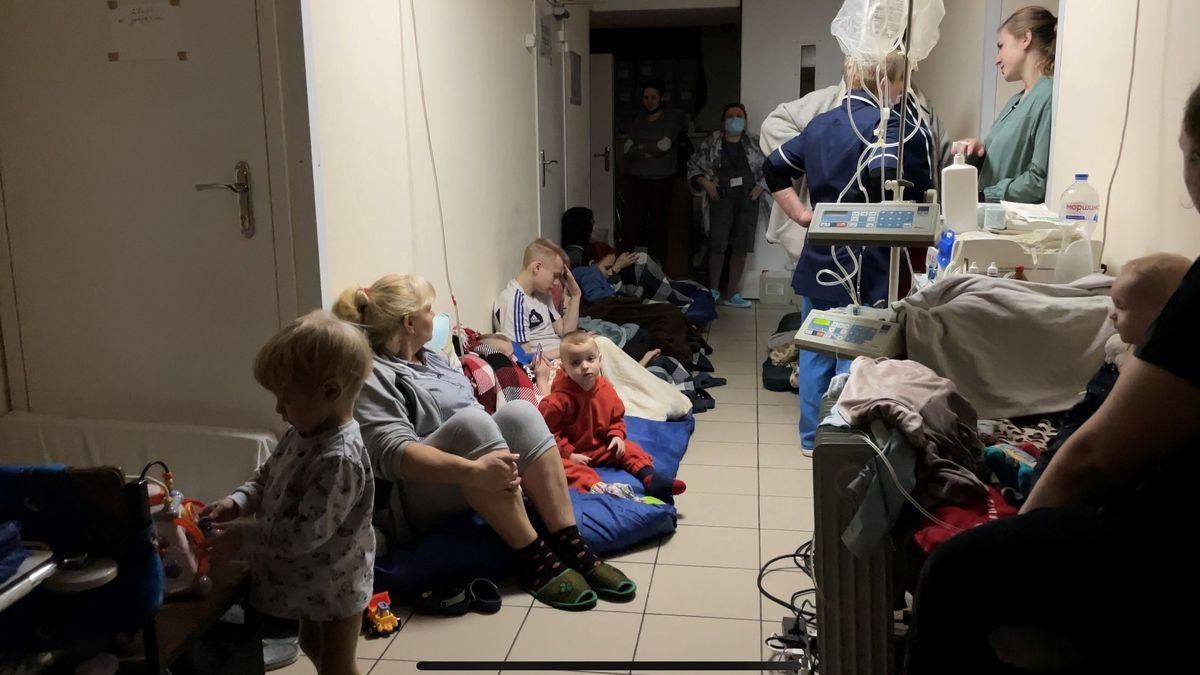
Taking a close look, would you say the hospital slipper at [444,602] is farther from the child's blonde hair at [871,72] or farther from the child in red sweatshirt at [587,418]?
the child's blonde hair at [871,72]

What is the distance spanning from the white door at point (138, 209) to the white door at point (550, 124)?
281cm

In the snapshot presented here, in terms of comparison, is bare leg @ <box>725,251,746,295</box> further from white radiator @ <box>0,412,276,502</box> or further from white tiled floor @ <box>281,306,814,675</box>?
white radiator @ <box>0,412,276,502</box>

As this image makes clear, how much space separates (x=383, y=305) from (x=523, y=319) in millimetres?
1683

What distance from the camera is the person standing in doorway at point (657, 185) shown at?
711 cm

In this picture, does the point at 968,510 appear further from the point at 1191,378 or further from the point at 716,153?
the point at 716,153

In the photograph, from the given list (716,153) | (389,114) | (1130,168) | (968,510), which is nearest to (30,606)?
(968,510)

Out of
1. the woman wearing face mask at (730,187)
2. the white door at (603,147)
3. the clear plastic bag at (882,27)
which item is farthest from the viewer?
the white door at (603,147)

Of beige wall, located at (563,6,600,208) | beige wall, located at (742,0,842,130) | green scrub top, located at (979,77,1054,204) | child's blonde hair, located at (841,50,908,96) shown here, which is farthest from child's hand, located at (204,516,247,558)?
beige wall, located at (742,0,842,130)

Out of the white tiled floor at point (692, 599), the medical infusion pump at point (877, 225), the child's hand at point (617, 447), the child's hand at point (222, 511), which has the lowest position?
the white tiled floor at point (692, 599)

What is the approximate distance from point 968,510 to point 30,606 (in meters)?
1.42

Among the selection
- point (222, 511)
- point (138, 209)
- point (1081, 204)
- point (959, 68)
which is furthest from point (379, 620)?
point (959, 68)

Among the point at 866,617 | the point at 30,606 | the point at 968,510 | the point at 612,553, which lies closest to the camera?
the point at 30,606

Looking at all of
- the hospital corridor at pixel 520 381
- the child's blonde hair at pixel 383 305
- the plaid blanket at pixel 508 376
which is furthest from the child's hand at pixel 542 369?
the child's blonde hair at pixel 383 305

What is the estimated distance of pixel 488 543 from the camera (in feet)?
8.13
